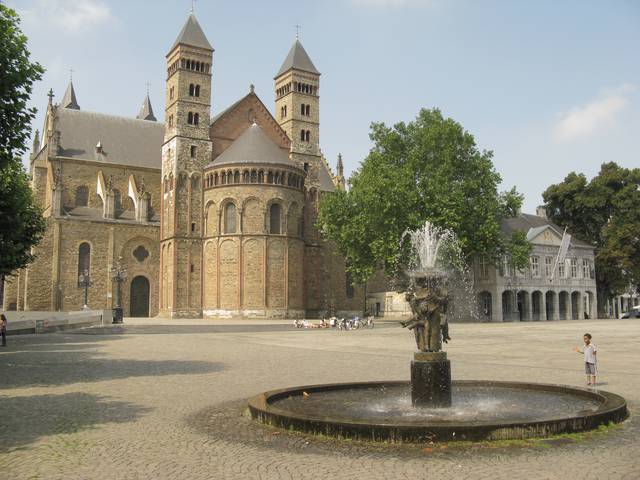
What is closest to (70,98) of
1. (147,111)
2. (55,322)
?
(147,111)

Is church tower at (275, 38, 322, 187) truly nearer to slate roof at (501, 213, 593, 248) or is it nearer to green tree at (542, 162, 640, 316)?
slate roof at (501, 213, 593, 248)

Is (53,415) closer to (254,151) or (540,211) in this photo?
(254,151)

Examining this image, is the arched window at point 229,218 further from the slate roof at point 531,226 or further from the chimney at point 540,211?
the chimney at point 540,211

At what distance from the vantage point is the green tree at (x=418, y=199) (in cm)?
4553

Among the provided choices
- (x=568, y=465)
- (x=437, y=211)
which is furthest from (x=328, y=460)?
(x=437, y=211)

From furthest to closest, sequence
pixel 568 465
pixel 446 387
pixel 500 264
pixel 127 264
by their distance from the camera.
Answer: pixel 127 264, pixel 500 264, pixel 446 387, pixel 568 465

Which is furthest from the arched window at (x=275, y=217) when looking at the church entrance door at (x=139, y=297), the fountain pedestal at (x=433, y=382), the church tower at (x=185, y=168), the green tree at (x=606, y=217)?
the fountain pedestal at (x=433, y=382)

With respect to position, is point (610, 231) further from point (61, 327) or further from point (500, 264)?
point (61, 327)

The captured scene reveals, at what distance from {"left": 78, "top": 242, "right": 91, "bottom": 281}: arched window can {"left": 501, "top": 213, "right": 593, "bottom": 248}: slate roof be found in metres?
41.1

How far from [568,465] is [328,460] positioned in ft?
9.11

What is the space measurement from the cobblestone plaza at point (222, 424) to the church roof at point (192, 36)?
42.1 metres

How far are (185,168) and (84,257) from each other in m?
12.5

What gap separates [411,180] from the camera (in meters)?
46.8

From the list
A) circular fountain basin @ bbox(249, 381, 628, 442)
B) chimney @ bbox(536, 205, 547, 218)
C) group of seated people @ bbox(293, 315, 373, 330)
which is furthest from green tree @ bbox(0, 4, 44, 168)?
chimney @ bbox(536, 205, 547, 218)
